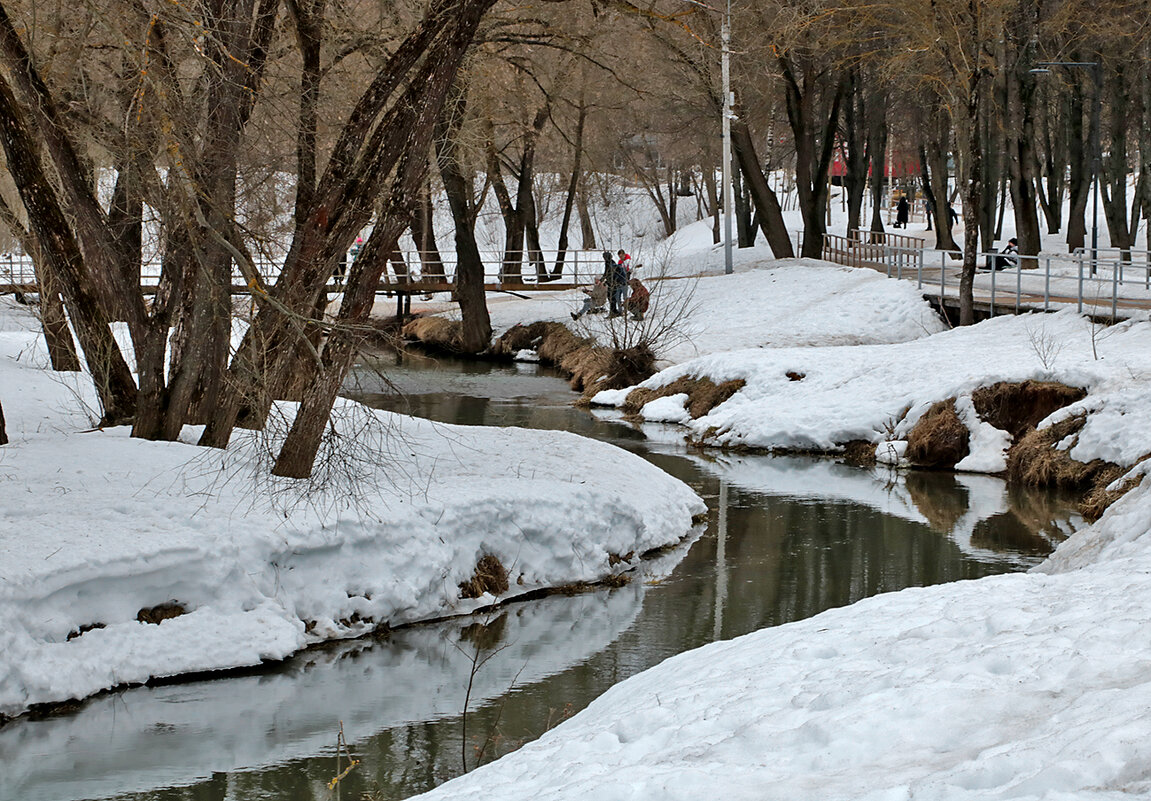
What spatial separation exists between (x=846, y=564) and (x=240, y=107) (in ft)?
24.0

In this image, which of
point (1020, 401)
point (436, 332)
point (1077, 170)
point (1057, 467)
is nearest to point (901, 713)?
point (1057, 467)

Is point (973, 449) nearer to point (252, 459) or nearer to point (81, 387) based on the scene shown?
point (252, 459)

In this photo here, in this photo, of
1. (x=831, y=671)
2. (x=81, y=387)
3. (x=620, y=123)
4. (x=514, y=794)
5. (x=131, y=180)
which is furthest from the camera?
(x=620, y=123)

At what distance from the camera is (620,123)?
45.8 m

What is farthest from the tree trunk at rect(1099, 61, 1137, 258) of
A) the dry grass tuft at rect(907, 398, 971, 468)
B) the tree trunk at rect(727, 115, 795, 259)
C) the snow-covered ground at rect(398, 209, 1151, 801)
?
the snow-covered ground at rect(398, 209, 1151, 801)

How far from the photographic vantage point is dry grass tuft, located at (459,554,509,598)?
37.8ft

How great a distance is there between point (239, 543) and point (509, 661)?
2377mm

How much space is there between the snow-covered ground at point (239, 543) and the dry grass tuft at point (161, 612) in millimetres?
51

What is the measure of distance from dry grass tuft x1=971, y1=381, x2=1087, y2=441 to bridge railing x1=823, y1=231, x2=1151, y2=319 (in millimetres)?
4207

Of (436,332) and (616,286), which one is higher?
(616,286)

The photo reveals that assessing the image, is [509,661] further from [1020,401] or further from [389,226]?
[1020,401]

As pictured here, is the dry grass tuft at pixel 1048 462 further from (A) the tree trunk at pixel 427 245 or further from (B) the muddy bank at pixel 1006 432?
(A) the tree trunk at pixel 427 245

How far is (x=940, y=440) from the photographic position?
18.6 meters

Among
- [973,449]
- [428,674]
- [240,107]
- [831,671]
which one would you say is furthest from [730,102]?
[831,671]
